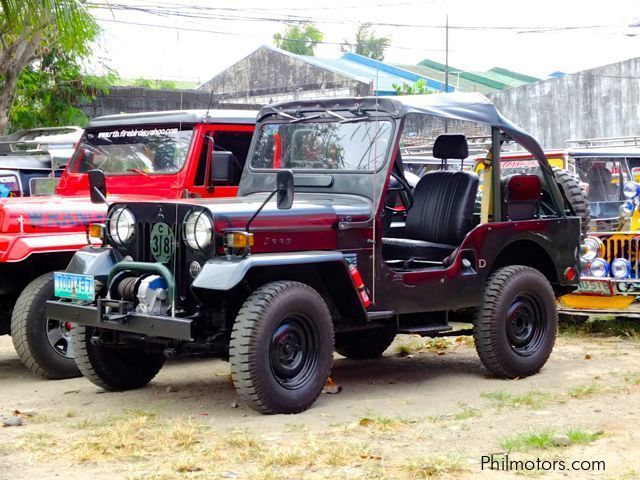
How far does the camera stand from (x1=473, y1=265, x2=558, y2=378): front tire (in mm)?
7137

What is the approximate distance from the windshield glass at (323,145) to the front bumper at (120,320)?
5.99ft

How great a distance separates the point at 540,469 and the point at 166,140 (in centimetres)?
510

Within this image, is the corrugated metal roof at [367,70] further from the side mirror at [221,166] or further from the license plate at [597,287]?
the side mirror at [221,166]

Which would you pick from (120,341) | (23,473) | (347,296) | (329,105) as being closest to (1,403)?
(120,341)

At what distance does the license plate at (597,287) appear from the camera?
8.97m

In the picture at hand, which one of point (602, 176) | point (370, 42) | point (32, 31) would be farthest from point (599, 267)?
point (370, 42)

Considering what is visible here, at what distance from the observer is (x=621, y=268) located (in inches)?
352

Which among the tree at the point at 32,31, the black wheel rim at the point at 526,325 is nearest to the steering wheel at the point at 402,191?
the black wheel rim at the point at 526,325

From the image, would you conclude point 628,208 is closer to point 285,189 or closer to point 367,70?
point 285,189

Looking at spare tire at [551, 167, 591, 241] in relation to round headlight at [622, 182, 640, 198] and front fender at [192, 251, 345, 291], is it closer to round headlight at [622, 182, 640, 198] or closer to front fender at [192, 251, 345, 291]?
round headlight at [622, 182, 640, 198]

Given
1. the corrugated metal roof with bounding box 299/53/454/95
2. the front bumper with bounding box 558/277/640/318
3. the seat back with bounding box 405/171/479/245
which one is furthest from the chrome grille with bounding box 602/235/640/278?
the corrugated metal roof with bounding box 299/53/454/95

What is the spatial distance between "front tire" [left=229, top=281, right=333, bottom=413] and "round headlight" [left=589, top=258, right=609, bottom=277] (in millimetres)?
3775

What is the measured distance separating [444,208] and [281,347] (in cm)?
202

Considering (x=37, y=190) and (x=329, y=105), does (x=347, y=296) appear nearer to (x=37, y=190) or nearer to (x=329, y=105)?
(x=329, y=105)
